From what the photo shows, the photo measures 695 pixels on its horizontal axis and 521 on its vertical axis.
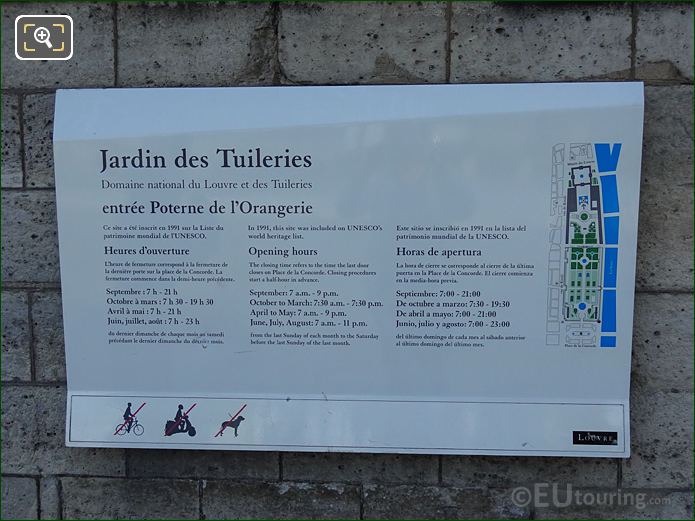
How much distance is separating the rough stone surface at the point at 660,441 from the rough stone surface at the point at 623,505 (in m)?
0.05

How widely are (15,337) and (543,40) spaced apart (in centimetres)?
261

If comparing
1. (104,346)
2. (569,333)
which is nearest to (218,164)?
(104,346)

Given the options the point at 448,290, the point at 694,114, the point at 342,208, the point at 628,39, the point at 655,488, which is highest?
the point at 628,39

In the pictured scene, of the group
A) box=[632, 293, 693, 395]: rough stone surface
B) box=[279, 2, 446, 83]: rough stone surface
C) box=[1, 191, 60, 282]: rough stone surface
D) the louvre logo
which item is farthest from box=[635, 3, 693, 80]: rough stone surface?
box=[1, 191, 60, 282]: rough stone surface

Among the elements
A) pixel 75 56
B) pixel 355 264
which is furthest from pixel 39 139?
pixel 355 264

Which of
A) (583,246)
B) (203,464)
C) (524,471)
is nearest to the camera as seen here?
(583,246)

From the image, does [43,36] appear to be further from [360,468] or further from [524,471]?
[524,471]

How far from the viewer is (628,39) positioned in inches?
106

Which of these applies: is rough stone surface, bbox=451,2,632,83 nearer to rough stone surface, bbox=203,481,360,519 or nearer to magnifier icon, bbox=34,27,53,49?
magnifier icon, bbox=34,27,53,49

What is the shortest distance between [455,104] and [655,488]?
1.85 metres

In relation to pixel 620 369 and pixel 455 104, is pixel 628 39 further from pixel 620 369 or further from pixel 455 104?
pixel 620 369

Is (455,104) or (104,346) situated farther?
(104,346)

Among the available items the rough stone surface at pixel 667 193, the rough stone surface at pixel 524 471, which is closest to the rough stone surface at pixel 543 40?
the rough stone surface at pixel 667 193

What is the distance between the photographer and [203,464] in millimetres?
2984
